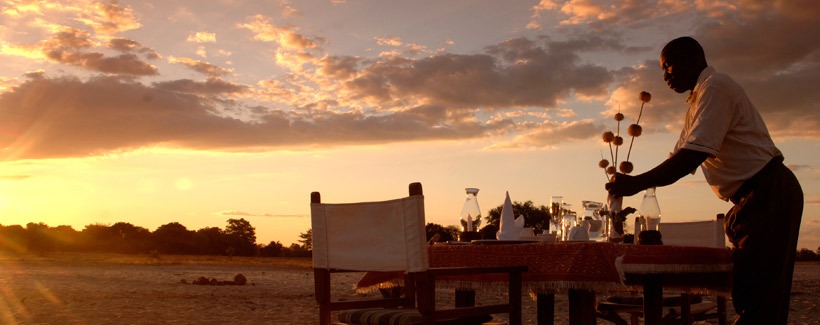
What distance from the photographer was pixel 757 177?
3311 millimetres

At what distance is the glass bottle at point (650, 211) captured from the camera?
15.7ft

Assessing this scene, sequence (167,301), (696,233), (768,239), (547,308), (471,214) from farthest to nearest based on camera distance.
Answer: (167,301) < (696,233) < (471,214) < (547,308) < (768,239)

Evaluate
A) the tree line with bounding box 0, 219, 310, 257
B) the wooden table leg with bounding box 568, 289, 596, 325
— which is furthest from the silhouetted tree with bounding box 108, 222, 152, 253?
the wooden table leg with bounding box 568, 289, 596, 325

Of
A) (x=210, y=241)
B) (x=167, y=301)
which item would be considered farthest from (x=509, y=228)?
A: (x=210, y=241)

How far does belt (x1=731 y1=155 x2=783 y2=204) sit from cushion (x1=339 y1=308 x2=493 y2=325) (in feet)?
4.56

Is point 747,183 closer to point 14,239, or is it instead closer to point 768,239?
point 768,239

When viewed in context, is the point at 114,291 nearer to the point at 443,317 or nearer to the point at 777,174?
the point at 443,317

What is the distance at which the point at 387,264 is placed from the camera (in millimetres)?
3705

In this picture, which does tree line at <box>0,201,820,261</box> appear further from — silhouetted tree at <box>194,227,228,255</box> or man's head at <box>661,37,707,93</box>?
man's head at <box>661,37,707,93</box>

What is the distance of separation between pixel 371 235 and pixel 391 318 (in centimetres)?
41

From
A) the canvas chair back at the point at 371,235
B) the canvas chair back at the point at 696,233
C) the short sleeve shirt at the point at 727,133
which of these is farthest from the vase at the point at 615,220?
the canvas chair back at the point at 371,235

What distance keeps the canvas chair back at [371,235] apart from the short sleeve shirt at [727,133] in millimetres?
1210

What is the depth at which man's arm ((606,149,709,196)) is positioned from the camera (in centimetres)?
326

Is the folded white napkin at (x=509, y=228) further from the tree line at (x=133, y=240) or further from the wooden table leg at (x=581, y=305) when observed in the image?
the tree line at (x=133, y=240)
